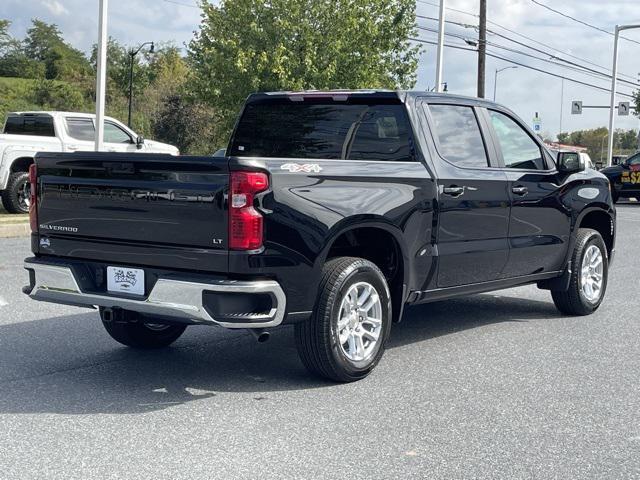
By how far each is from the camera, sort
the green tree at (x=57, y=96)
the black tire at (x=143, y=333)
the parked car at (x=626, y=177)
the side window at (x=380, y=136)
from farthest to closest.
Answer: the green tree at (x=57, y=96) < the parked car at (x=626, y=177) < the black tire at (x=143, y=333) < the side window at (x=380, y=136)

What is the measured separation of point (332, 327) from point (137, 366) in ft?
4.86

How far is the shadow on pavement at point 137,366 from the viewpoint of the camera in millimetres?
5020

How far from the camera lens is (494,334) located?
23.4 feet

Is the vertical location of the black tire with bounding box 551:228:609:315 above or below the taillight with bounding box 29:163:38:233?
below

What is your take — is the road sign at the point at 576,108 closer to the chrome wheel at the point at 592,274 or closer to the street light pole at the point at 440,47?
the street light pole at the point at 440,47

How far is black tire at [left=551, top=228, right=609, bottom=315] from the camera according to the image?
7766mm

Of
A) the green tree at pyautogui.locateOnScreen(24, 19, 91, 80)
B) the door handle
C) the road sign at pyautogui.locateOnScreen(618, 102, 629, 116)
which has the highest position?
the green tree at pyautogui.locateOnScreen(24, 19, 91, 80)

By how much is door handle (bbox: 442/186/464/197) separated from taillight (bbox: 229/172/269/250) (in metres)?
1.80

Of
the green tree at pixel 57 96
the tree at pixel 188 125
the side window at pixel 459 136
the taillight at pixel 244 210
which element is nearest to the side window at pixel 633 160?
the side window at pixel 459 136

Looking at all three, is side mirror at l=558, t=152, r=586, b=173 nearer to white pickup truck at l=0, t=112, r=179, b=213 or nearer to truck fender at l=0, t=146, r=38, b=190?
white pickup truck at l=0, t=112, r=179, b=213

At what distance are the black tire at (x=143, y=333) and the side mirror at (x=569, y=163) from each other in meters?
3.50

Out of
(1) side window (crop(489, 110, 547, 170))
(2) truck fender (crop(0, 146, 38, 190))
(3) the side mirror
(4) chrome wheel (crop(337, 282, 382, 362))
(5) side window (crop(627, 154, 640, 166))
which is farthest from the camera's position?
(5) side window (crop(627, 154, 640, 166))

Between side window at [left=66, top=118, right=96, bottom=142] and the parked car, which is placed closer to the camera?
side window at [left=66, top=118, right=96, bottom=142]

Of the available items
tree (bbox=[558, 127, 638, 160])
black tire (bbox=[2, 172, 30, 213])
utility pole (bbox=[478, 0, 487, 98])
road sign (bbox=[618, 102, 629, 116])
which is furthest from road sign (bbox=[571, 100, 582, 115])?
tree (bbox=[558, 127, 638, 160])
